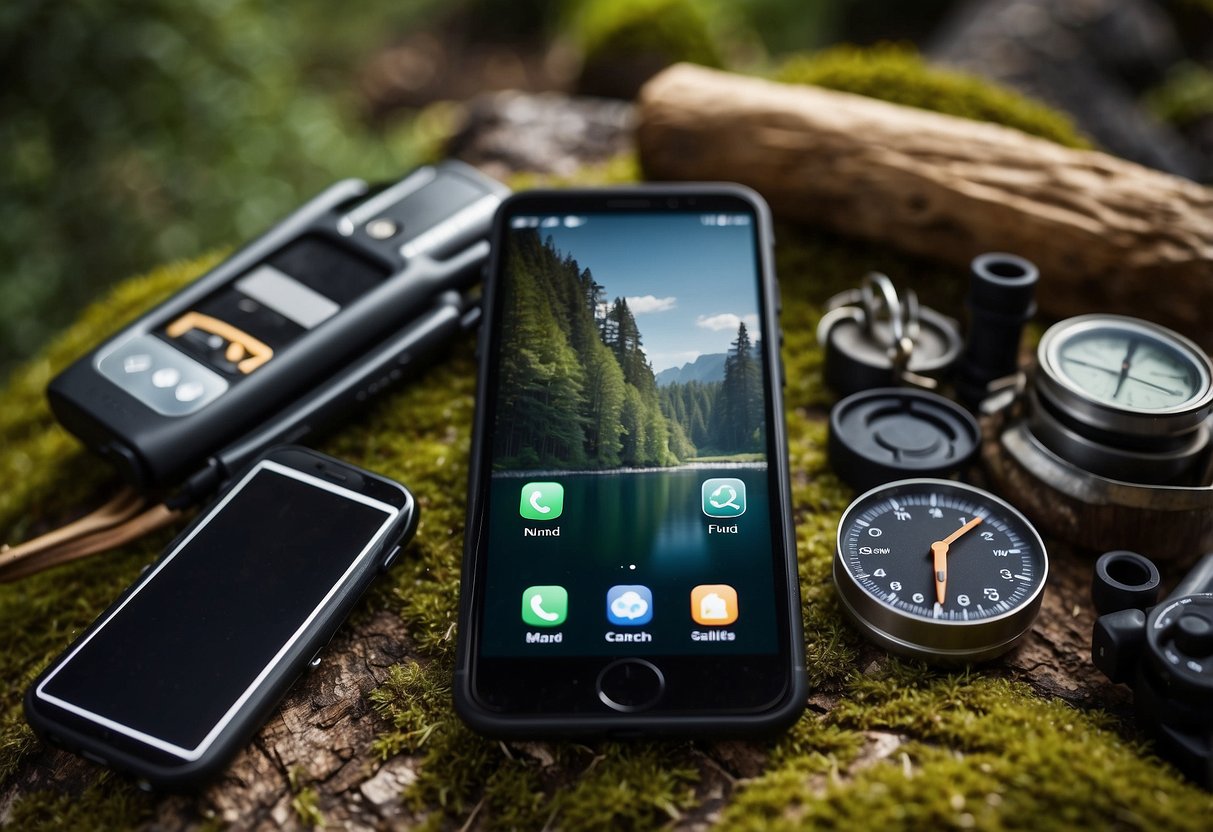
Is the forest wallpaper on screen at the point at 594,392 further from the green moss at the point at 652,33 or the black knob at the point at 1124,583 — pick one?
the green moss at the point at 652,33

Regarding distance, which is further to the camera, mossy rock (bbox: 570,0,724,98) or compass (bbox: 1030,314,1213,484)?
mossy rock (bbox: 570,0,724,98)

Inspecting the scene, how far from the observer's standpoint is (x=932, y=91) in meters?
3.71

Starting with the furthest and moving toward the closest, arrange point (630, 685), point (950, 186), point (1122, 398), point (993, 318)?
point (950, 186) → point (993, 318) → point (1122, 398) → point (630, 685)

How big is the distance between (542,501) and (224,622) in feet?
2.20

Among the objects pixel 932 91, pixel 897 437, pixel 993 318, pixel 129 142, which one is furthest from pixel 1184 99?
pixel 129 142

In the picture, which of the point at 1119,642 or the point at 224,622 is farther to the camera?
the point at 224,622

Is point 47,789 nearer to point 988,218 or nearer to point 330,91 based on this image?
point 988,218

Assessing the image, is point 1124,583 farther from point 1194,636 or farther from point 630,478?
point 630,478

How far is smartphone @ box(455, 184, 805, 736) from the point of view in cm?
177

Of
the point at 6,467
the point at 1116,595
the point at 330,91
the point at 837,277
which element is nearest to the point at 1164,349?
the point at 1116,595

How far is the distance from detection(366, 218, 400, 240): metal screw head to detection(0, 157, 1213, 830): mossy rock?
0.83 meters

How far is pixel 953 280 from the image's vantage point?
10.0 ft

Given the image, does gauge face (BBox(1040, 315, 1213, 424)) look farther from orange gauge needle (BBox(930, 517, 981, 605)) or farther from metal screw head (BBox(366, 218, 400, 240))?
metal screw head (BBox(366, 218, 400, 240))

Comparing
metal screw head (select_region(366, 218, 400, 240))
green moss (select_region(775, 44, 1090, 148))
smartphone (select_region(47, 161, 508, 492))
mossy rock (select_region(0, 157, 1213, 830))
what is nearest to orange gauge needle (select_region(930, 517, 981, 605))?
mossy rock (select_region(0, 157, 1213, 830))
